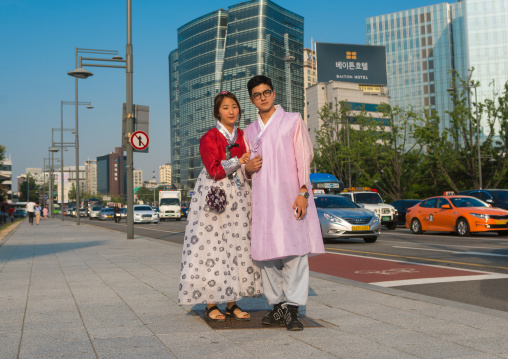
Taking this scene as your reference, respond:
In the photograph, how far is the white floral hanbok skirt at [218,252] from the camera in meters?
4.68

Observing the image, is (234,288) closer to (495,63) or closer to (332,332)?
(332,332)

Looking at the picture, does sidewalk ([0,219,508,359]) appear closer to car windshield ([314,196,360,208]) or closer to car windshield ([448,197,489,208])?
car windshield ([314,196,360,208])

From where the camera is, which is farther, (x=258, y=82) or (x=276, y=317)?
(x=258, y=82)

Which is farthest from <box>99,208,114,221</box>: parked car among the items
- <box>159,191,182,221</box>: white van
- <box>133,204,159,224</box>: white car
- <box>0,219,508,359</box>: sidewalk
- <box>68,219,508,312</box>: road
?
<box>0,219,508,359</box>: sidewalk

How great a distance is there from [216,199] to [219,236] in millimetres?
332

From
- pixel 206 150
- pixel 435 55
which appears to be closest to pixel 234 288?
pixel 206 150

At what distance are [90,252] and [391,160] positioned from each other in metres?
33.8

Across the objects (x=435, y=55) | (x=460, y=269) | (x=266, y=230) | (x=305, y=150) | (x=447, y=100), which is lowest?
(x=460, y=269)

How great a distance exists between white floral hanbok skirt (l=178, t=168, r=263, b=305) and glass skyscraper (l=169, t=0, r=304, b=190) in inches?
4432

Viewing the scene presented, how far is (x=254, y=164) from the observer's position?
4.56 m

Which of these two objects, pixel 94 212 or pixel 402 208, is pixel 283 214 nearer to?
pixel 402 208

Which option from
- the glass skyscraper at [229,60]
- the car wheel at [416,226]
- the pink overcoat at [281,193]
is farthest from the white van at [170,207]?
the glass skyscraper at [229,60]

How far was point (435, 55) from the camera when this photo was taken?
12762cm

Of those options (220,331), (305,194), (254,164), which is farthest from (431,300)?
(254,164)
